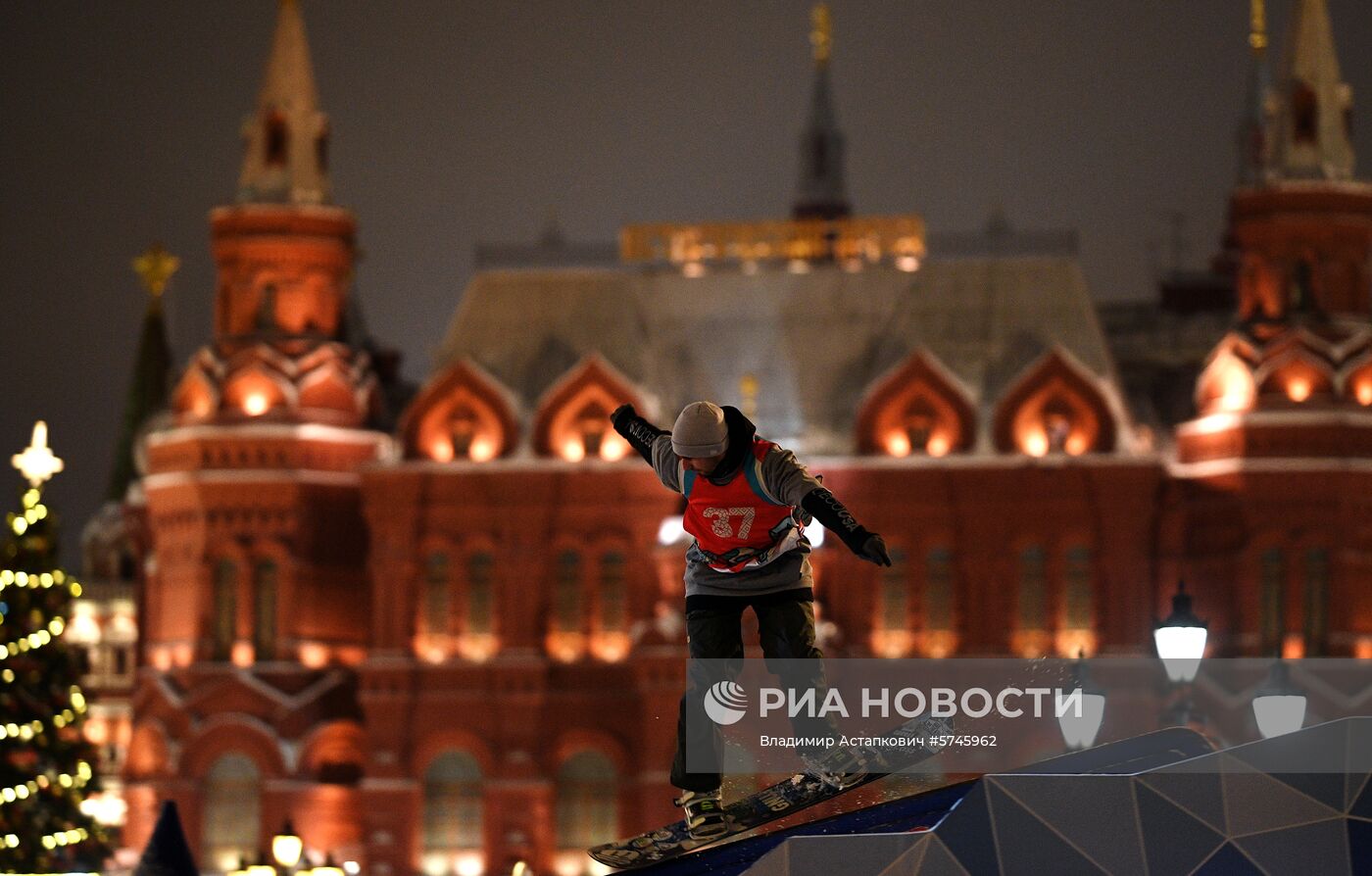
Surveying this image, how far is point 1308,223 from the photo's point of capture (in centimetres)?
5650

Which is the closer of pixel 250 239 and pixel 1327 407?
pixel 1327 407

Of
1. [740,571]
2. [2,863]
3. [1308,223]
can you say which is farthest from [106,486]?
[740,571]

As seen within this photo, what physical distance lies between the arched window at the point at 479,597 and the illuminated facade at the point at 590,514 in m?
0.06

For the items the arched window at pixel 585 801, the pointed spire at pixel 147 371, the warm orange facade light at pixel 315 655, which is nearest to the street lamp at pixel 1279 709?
the arched window at pixel 585 801

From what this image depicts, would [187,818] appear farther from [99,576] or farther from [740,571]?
[740,571]

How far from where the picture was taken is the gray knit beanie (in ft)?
46.5

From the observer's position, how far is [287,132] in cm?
6066

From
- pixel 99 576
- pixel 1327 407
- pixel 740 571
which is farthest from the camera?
pixel 99 576

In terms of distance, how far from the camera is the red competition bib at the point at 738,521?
14484 millimetres

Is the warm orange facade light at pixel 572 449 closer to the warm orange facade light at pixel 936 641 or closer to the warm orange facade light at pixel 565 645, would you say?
the warm orange facade light at pixel 565 645

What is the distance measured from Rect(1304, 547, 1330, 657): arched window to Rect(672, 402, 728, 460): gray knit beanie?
1647 inches

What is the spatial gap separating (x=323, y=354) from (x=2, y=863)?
22395 millimetres

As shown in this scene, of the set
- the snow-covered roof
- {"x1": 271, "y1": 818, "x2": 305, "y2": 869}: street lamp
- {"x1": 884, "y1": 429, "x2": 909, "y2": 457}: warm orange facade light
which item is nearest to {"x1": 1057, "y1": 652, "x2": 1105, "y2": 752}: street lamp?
{"x1": 271, "y1": 818, "x2": 305, "y2": 869}: street lamp

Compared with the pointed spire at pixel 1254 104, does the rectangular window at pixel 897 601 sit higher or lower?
lower
